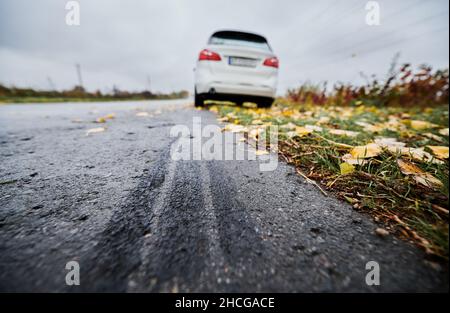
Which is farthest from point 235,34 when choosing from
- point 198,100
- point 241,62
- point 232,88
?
point 198,100

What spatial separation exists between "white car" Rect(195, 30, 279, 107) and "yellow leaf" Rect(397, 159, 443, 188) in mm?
3075

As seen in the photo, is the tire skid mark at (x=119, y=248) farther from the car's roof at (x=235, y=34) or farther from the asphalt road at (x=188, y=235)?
the car's roof at (x=235, y=34)

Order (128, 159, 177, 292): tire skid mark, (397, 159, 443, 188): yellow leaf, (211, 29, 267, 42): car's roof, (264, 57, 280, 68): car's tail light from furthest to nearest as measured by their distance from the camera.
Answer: (211, 29, 267, 42): car's roof
(264, 57, 280, 68): car's tail light
(397, 159, 443, 188): yellow leaf
(128, 159, 177, 292): tire skid mark

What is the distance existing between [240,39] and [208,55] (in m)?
1.06

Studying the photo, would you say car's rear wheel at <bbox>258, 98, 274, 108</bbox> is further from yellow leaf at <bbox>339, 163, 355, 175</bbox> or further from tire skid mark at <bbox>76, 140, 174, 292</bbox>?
tire skid mark at <bbox>76, 140, 174, 292</bbox>

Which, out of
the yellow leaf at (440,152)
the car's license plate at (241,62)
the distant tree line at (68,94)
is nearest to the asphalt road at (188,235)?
the yellow leaf at (440,152)

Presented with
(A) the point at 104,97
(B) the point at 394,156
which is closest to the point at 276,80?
(B) the point at 394,156

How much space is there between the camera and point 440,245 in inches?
24.9

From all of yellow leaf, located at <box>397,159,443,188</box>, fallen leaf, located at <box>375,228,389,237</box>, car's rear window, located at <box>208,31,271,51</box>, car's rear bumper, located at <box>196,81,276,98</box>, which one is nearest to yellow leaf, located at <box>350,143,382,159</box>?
yellow leaf, located at <box>397,159,443,188</box>

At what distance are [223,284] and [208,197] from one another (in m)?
0.44

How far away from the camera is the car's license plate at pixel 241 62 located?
3725 mm

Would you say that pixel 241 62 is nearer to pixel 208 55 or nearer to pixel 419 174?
pixel 208 55

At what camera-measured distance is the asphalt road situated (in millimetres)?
556
